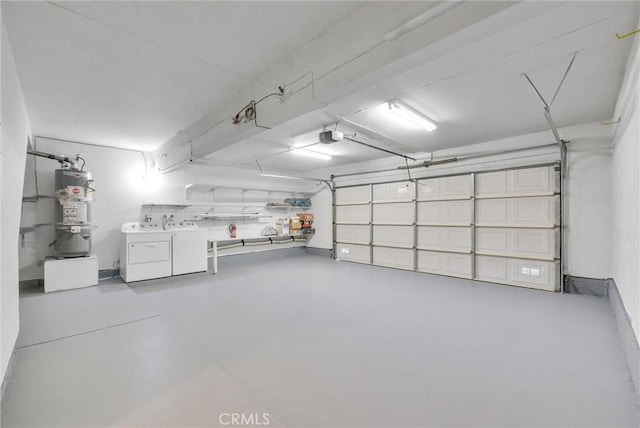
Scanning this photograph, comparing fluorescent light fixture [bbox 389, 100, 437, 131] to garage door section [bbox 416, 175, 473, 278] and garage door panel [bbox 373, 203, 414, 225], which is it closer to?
garage door section [bbox 416, 175, 473, 278]

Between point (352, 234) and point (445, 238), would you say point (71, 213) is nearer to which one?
point (352, 234)

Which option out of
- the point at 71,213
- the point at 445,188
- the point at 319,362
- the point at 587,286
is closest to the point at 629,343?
the point at 587,286

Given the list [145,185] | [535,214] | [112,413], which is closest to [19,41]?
[112,413]

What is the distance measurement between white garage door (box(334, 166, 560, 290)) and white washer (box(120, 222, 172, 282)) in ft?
14.9

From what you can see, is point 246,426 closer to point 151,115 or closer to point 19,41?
point 19,41

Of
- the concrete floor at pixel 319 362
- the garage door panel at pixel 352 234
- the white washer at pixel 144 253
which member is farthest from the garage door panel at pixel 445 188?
the white washer at pixel 144 253

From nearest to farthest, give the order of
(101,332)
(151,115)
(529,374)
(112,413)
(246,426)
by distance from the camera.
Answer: (246,426)
(112,413)
(529,374)
(101,332)
(151,115)

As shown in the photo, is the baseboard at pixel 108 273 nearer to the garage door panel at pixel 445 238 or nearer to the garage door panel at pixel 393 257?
the garage door panel at pixel 393 257

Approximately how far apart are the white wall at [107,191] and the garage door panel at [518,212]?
19.1ft

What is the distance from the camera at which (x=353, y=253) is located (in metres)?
7.35

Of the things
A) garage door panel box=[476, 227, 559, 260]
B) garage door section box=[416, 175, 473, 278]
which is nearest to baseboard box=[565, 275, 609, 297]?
garage door panel box=[476, 227, 559, 260]

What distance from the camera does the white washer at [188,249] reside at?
17.4 ft

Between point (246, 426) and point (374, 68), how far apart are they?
7.71ft

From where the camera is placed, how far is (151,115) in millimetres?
3812
